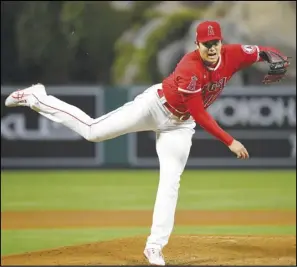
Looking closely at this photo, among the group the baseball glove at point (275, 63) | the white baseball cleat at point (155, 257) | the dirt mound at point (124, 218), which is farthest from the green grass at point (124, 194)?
the baseball glove at point (275, 63)

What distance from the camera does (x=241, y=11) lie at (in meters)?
12.5

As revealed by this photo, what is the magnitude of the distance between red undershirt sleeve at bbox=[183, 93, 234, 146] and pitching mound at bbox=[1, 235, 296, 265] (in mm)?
968

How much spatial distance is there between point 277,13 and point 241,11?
0.54 meters

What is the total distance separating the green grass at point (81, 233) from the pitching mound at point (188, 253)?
3.73 feet

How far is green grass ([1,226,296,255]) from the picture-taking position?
24.7 feet

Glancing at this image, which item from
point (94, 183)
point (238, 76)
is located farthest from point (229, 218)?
point (238, 76)

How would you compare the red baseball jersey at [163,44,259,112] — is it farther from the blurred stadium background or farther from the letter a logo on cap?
the blurred stadium background

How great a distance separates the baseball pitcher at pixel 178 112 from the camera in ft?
16.9

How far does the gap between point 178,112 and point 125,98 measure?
6368 millimetres

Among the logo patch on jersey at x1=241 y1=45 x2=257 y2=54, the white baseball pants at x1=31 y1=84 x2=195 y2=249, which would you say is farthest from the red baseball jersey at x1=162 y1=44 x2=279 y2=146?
the white baseball pants at x1=31 y1=84 x2=195 y2=249

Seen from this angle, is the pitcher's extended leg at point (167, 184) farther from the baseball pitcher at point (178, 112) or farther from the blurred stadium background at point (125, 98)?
the blurred stadium background at point (125, 98)

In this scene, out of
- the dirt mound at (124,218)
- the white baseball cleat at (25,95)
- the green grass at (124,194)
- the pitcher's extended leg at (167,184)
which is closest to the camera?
the pitcher's extended leg at (167,184)

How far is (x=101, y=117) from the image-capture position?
5.67 metres

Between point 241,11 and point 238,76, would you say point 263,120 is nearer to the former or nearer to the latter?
point 238,76
